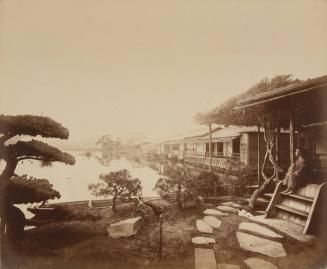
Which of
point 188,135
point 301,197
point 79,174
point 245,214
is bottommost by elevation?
point 245,214

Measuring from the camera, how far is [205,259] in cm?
278

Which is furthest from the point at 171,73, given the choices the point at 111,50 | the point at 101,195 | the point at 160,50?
the point at 101,195

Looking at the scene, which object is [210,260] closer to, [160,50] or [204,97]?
[204,97]

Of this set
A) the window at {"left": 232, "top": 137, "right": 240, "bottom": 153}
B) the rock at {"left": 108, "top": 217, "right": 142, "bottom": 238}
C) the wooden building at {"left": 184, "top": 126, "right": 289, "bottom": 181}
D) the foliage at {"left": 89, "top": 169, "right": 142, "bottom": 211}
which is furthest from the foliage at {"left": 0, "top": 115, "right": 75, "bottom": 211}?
the window at {"left": 232, "top": 137, "right": 240, "bottom": 153}

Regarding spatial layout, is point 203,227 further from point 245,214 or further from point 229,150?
point 229,150

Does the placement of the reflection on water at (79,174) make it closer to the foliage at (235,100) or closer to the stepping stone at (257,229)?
the foliage at (235,100)

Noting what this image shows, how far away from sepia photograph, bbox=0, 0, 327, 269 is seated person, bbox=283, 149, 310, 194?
0.6 inches

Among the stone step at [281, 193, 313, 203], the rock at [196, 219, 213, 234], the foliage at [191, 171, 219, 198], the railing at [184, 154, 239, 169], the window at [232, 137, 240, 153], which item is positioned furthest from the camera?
the window at [232, 137, 240, 153]

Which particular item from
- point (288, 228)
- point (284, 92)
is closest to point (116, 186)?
point (288, 228)

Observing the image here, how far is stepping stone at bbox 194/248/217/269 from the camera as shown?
2762 mm

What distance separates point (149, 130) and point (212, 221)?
52.7 inches

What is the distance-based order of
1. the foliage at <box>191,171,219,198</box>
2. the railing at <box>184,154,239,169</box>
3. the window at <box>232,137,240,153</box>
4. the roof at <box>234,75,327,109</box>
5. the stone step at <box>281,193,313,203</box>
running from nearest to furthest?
the roof at <box>234,75,327,109</box> < the stone step at <box>281,193,313,203</box> < the foliage at <box>191,171,219,198</box> < the railing at <box>184,154,239,169</box> < the window at <box>232,137,240,153</box>

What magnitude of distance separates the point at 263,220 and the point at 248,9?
2.64 m

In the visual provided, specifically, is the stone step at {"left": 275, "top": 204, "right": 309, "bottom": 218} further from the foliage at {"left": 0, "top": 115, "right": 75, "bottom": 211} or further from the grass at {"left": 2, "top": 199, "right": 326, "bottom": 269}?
the foliage at {"left": 0, "top": 115, "right": 75, "bottom": 211}
